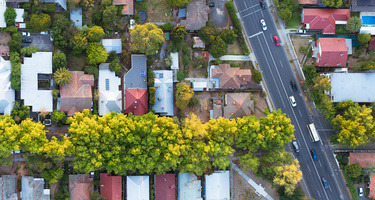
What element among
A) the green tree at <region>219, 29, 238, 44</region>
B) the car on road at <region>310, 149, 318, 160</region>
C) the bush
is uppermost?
the green tree at <region>219, 29, 238, 44</region>

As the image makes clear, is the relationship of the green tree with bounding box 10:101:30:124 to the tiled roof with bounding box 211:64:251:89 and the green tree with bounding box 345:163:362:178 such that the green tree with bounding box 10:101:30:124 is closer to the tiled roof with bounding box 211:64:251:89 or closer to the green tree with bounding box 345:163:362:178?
the tiled roof with bounding box 211:64:251:89

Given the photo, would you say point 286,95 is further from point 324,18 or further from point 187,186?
point 187,186

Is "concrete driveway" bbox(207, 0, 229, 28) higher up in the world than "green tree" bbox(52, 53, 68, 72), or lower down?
higher up

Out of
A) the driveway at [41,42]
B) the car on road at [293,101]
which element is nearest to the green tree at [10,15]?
the driveway at [41,42]

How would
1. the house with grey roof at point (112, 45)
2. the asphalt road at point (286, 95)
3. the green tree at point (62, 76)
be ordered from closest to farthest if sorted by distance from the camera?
the green tree at point (62, 76)
the house with grey roof at point (112, 45)
the asphalt road at point (286, 95)

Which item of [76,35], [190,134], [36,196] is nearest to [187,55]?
[190,134]

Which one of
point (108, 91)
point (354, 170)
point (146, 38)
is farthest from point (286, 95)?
point (108, 91)

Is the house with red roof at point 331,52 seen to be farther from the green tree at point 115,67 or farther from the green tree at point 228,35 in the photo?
the green tree at point 115,67

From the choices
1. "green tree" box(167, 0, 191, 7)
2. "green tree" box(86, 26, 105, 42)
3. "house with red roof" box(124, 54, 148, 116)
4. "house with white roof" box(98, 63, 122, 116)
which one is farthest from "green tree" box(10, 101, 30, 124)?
"green tree" box(167, 0, 191, 7)
